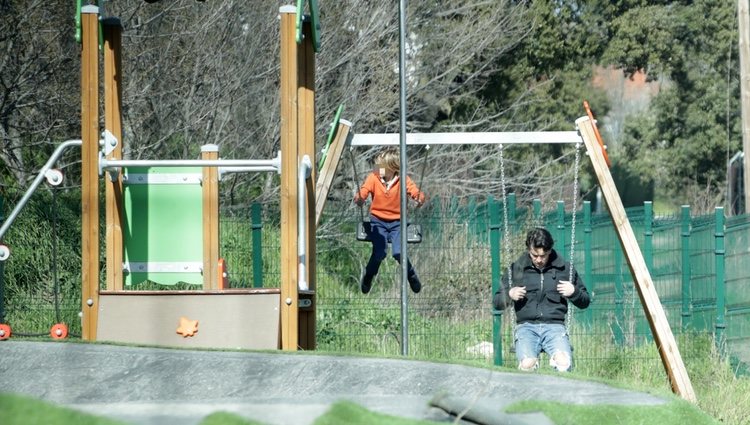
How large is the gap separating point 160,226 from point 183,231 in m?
0.17

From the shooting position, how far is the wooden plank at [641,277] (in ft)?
30.3

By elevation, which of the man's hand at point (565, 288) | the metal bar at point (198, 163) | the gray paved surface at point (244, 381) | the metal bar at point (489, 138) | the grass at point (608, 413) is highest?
the metal bar at point (489, 138)

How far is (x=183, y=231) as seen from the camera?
8.45 meters

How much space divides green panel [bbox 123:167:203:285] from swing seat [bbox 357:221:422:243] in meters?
2.15

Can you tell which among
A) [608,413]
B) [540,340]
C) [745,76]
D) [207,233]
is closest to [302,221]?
[207,233]

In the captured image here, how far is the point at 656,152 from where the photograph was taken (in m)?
37.2

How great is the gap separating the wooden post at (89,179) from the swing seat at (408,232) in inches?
121

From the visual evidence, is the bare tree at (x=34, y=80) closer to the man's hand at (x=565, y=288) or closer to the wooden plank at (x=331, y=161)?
the wooden plank at (x=331, y=161)

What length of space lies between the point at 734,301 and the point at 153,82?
8395 millimetres

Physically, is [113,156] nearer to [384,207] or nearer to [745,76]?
[384,207]

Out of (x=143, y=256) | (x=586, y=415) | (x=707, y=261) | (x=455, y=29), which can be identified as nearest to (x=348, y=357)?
(x=586, y=415)

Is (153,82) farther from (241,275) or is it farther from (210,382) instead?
(210,382)

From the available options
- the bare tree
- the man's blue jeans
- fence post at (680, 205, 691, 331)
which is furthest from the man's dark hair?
the bare tree

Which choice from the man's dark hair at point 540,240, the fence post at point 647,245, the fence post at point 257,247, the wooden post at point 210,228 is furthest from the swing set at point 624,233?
the fence post at point 647,245
